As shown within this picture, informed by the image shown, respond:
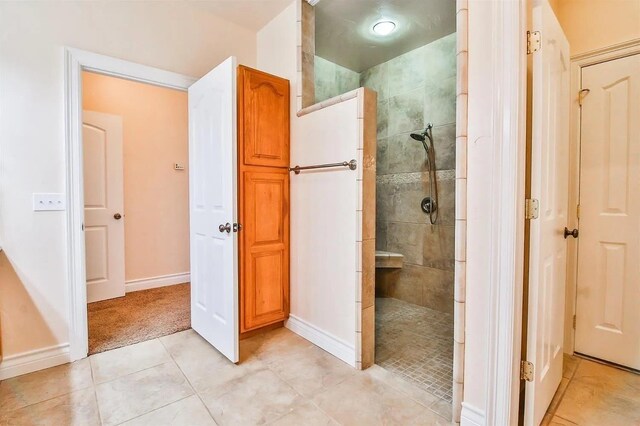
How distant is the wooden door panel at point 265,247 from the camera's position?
2346mm

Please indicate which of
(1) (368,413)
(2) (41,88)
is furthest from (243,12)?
(1) (368,413)

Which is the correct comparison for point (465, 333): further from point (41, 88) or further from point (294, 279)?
point (41, 88)

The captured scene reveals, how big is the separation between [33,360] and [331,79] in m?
3.52

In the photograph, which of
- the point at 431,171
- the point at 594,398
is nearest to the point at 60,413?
the point at 594,398

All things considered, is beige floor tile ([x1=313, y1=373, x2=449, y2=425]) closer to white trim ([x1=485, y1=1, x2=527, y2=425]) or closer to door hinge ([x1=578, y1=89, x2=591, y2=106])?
white trim ([x1=485, y1=1, x2=527, y2=425])

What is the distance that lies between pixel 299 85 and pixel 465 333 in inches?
80.1

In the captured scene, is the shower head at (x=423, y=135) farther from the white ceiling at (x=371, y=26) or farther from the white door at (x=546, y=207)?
the white door at (x=546, y=207)

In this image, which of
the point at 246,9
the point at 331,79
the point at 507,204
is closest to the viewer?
the point at 507,204

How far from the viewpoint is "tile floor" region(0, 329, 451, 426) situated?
5.13 ft

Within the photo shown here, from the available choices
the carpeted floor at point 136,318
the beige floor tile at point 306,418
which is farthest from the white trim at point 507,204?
the carpeted floor at point 136,318

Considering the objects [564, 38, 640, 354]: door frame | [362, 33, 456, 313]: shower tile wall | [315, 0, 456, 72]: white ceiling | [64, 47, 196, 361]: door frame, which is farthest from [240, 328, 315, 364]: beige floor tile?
[315, 0, 456, 72]: white ceiling

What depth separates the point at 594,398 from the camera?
171 cm

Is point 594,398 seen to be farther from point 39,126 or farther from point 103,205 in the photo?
point 103,205

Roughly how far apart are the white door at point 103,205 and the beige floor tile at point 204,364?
1.45 metres
